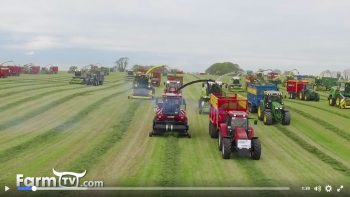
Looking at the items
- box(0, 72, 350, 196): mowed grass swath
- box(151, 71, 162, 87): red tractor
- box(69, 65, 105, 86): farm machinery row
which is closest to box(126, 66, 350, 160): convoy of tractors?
box(0, 72, 350, 196): mowed grass swath

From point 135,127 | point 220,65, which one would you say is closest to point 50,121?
point 135,127

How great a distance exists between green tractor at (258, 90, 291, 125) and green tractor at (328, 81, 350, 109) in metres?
10.6

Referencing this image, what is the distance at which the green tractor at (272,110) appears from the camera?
→ 30.9 metres

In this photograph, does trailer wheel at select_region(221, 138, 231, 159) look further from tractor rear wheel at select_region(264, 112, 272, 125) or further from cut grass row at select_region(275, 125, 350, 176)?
tractor rear wheel at select_region(264, 112, 272, 125)

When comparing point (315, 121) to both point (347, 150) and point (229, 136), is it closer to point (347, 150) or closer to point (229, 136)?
point (347, 150)

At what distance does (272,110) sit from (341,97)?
1216cm

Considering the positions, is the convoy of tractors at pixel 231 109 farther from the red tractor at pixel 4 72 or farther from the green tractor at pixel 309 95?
the red tractor at pixel 4 72

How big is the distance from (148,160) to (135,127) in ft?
29.0

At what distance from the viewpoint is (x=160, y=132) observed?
25891 millimetres

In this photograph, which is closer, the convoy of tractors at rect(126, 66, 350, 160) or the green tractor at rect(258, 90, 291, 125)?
the convoy of tractors at rect(126, 66, 350, 160)

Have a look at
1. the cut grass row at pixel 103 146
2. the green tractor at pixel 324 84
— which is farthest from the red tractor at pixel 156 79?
the cut grass row at pixel 103 146

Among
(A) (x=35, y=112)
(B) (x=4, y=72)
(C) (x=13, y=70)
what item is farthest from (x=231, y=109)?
(C) (x=13, y=70)

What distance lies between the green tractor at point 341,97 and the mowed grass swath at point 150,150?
15.9ft

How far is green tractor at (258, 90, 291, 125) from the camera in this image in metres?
30.9
